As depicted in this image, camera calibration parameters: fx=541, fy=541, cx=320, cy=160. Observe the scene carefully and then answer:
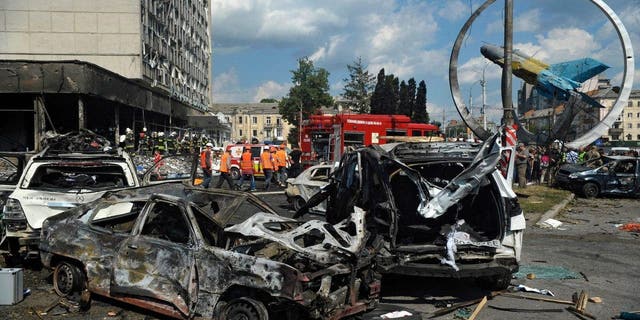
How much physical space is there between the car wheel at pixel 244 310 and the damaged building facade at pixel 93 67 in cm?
1342

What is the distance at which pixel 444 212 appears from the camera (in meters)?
6.17

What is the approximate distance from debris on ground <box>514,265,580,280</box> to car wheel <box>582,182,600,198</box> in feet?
38.8

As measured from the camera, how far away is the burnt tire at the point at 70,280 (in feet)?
20.2

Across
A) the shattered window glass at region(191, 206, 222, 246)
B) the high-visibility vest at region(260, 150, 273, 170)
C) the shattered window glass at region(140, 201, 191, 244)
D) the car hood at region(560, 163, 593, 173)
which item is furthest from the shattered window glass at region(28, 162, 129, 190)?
the car hood at region(560, 163, 593, 173)

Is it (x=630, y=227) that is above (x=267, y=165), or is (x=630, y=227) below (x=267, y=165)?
below

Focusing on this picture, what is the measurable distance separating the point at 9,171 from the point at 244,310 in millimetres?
8429

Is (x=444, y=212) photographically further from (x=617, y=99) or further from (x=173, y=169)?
(x=617, y=99)

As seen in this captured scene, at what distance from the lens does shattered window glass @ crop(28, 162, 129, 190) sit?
323 inches

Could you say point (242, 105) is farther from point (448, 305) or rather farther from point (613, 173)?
point (448, 305)

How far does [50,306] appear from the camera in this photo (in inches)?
239

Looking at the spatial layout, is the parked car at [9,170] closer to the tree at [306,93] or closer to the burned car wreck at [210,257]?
the burned car wreck at [210,257]

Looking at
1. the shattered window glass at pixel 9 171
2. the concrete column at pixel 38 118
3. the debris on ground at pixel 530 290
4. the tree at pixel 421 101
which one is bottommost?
the debris on ground at pixel 530 290

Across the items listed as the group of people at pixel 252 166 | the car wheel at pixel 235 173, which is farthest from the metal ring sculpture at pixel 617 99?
the car wheel at pixel 235 173

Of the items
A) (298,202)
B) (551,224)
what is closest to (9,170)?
(298,202)
